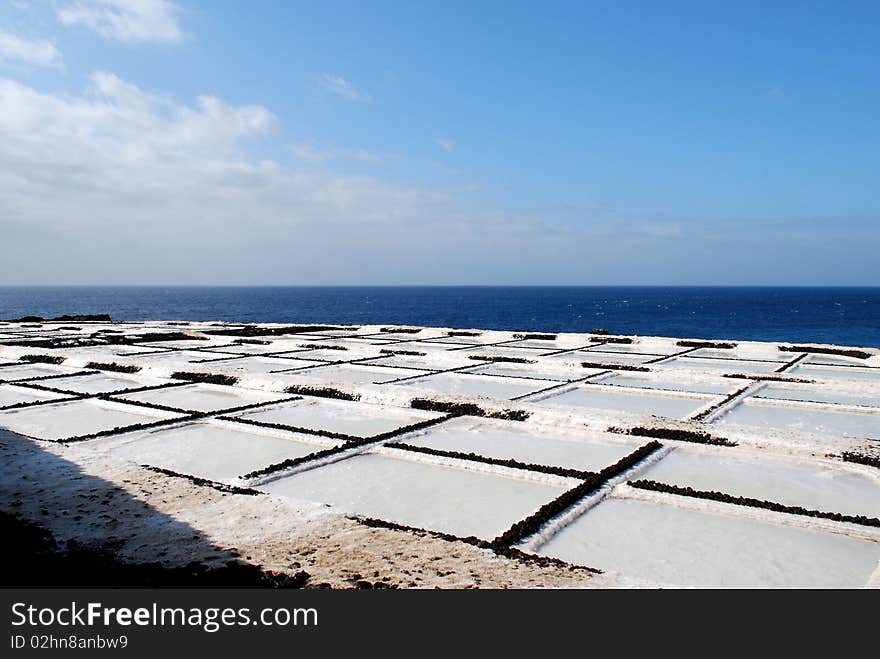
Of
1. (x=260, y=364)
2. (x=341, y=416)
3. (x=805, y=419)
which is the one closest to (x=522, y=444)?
(x=341, y=416)

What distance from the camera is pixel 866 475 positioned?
5.35 m

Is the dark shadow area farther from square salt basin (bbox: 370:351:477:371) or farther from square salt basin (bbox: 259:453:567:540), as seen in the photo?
square salt basin (bbox: 370:351:477:371)

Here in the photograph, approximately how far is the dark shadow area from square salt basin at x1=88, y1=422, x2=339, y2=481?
657 millimetres

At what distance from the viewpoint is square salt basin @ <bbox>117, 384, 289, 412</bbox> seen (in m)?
8.30

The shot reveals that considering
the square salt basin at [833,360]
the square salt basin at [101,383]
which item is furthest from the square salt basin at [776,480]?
the square salt basin at [833,360]

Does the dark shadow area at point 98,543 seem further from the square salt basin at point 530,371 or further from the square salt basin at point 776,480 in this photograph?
the square salt basin at point 530,371

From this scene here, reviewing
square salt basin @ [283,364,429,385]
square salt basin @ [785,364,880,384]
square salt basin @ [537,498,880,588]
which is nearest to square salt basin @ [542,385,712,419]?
square salt basin @ [283,364,429,385]

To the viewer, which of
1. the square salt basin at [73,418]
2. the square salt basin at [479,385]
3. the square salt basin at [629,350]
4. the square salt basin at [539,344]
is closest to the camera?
the square salt basin at [73,418]

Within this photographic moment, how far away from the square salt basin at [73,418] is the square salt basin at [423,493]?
292 cm

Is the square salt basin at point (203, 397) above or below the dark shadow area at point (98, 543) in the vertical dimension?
above

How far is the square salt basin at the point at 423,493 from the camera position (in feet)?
14.2
